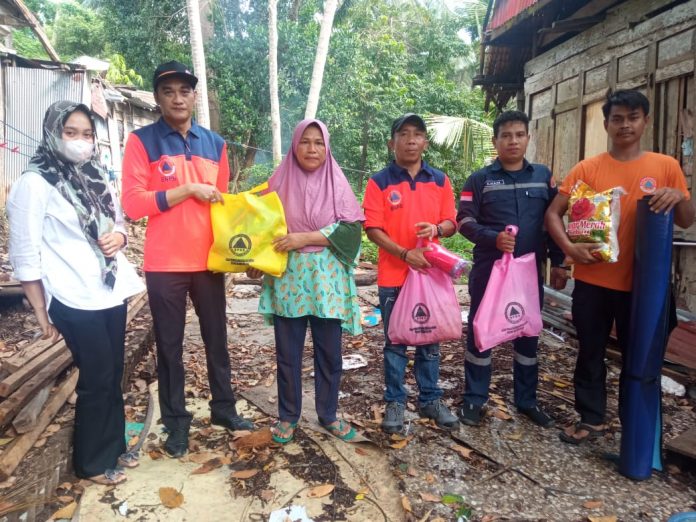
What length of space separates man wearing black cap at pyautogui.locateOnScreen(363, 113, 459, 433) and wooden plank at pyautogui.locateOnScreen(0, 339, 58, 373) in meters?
2.50

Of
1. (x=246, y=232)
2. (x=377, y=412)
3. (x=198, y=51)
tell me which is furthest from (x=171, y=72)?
(x=198, y=51)

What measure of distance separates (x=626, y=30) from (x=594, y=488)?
5.59 metres

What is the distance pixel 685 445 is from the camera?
2814 millimetres

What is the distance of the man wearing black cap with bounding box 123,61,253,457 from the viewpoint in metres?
2.73

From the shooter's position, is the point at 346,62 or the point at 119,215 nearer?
the point at 119,215

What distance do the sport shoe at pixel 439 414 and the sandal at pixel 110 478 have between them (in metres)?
1.87

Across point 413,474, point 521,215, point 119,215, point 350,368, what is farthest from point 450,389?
point 119,215

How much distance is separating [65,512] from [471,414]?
2.39m

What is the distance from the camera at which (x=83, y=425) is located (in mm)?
2602

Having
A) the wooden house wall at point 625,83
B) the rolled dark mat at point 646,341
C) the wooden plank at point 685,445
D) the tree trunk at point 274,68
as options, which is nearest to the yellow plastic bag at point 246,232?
the rolled dark mat at point 646,341

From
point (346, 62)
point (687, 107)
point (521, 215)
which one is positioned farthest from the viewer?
point (346, 62)

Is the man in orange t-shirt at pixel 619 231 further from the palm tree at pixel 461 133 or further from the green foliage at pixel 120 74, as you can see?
the green foliage at pixel 120 74

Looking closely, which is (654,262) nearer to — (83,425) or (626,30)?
(83,425)

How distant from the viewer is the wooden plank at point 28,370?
121 inches
